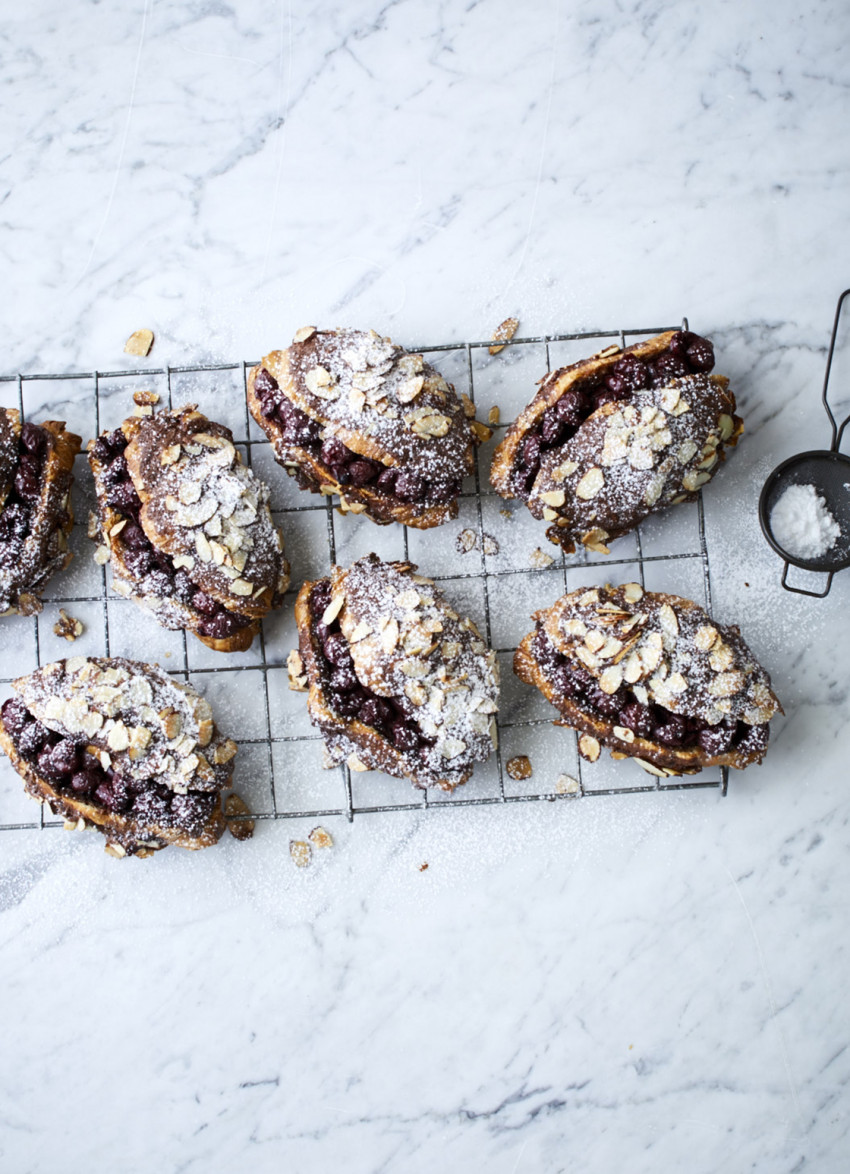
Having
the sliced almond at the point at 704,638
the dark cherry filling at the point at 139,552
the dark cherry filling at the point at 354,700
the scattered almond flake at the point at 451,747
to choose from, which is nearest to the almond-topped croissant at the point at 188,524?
the dark cherry filling at the point at 139,552

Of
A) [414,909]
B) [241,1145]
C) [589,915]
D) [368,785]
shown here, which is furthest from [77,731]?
[589,915]

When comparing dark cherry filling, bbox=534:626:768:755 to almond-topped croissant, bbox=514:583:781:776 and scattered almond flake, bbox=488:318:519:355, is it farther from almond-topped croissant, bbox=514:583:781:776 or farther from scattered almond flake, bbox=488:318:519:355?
scattered almond flake, bbox=488:318:519:355

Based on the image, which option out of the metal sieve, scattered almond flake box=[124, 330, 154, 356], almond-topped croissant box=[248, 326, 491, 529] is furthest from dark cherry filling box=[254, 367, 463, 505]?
the metal sieve

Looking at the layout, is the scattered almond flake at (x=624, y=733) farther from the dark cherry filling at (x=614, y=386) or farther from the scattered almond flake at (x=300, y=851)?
the scattered almond flake at (x=300, y=851)

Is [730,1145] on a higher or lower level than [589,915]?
lower

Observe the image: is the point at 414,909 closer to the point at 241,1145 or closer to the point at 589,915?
the point at 589,915

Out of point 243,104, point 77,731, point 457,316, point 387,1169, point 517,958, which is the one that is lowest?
point 387,1169

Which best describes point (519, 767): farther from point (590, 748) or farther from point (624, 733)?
point (624, 733)
